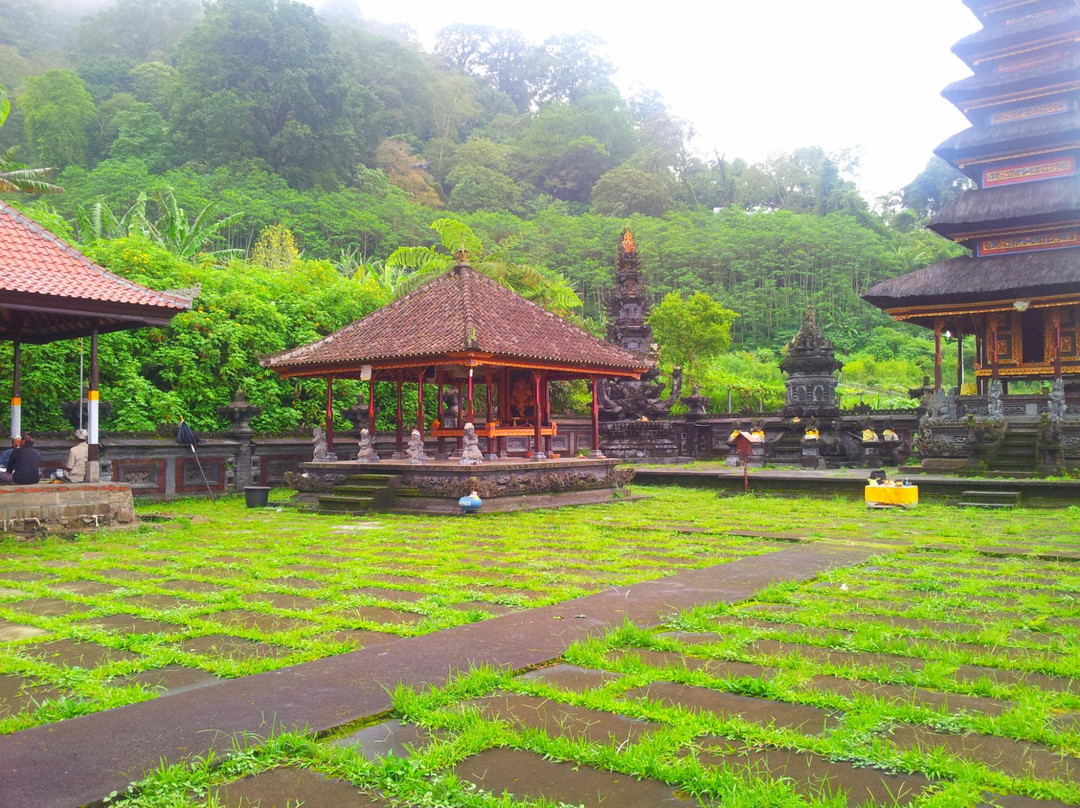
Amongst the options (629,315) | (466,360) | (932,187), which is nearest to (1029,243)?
(629,315)

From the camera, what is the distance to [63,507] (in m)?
12.0

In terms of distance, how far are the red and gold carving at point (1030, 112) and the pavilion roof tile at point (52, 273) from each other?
25.0 meters

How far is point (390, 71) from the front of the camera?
74.1 meters

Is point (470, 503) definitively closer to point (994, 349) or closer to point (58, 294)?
point (58, 294)

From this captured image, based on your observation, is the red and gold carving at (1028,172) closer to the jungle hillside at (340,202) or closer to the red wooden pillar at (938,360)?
the red wooden pillar at (938,360)

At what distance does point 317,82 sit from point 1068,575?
52847 millimetres

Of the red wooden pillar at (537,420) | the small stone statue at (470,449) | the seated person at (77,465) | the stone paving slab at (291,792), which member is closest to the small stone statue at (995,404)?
the red wooden pillar at (537,420)

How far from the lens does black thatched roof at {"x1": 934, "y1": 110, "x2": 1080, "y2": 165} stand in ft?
82.2

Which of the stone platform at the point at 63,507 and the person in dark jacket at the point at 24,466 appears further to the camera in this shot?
the person in dark jacket at the point at 24,466

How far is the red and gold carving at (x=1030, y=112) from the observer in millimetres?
25766

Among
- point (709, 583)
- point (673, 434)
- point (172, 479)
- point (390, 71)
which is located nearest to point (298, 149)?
point (390, 71)

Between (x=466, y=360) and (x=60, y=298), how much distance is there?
6.41 meters

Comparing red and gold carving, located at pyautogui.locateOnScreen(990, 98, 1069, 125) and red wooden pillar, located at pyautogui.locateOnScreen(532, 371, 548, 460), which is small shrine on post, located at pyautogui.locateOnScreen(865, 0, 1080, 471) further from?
red wooden pillar, located at pyautogui.locateOnScreen(532, 371, 548, 460)

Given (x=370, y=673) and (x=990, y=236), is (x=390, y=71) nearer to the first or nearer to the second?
(x=990, y=236)
